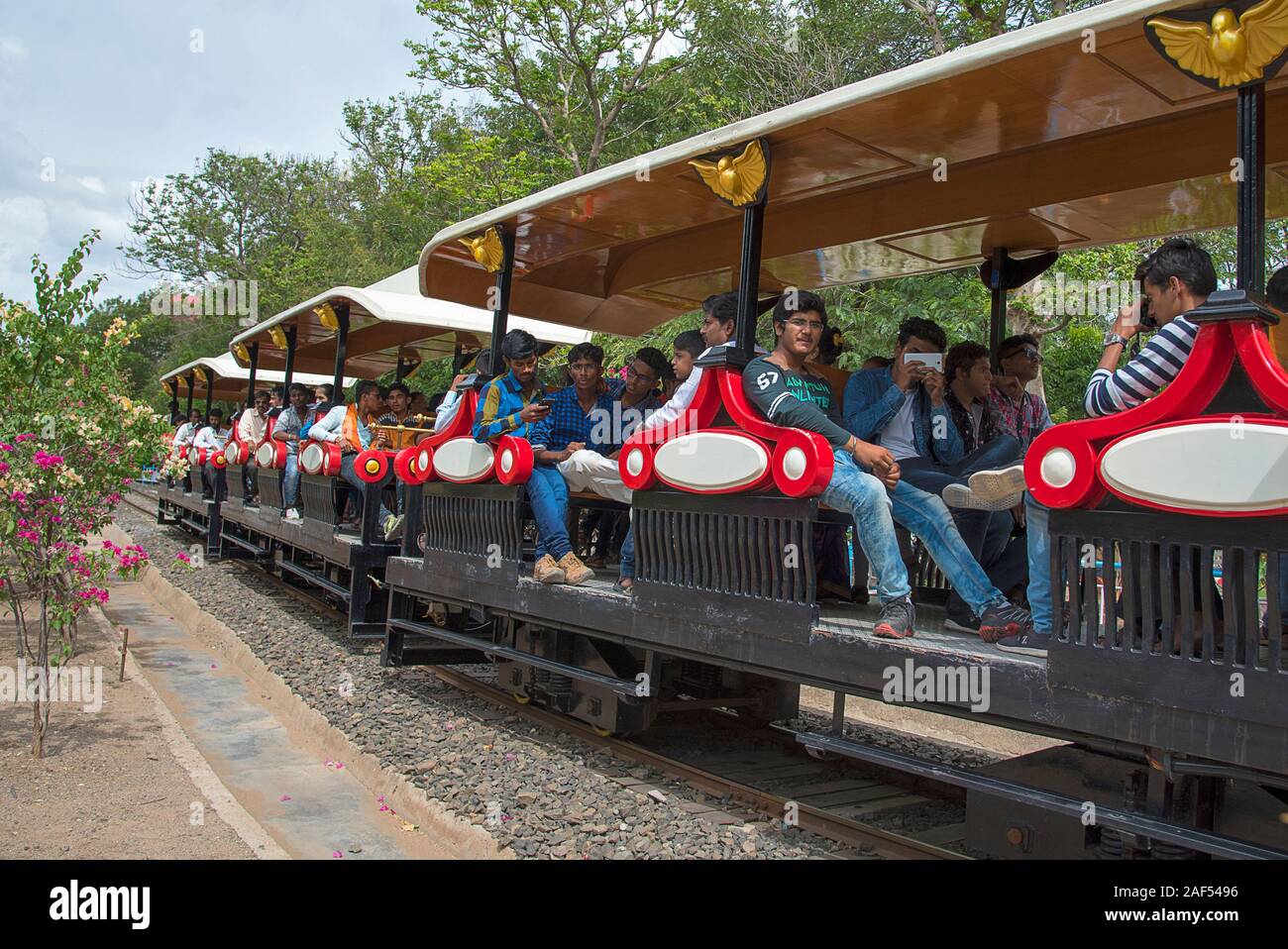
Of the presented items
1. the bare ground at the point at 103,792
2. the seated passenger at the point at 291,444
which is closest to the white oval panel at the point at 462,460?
the bare ground at the point at 103,792

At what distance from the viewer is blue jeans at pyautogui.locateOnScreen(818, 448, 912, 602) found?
12.8 feet

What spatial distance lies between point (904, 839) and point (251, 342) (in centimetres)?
966

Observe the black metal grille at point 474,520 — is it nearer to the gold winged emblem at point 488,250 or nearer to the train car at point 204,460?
the gold winged emblem at point 488,250

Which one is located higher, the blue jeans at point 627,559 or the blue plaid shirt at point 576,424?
the blue plaid shirt at point 576,424

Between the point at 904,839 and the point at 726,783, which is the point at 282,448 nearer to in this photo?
the point at 726,783

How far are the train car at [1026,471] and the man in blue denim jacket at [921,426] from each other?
1.93 ft

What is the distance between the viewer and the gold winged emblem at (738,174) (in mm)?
4238

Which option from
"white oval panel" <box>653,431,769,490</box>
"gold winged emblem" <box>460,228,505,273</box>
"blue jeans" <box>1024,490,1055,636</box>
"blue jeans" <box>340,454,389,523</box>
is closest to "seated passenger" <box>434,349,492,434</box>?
"gold winged emblem" <box>460,228,505,273</box>

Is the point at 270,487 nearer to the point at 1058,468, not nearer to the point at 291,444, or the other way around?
the point at 291,444

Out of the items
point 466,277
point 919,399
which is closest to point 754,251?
point 919,399

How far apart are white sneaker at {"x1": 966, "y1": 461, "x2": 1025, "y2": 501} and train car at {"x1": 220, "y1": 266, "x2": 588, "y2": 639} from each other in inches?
203

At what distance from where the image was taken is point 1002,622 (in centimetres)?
379

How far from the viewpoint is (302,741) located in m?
6.34

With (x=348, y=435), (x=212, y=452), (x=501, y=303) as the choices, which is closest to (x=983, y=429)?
(x=501, y=303)
